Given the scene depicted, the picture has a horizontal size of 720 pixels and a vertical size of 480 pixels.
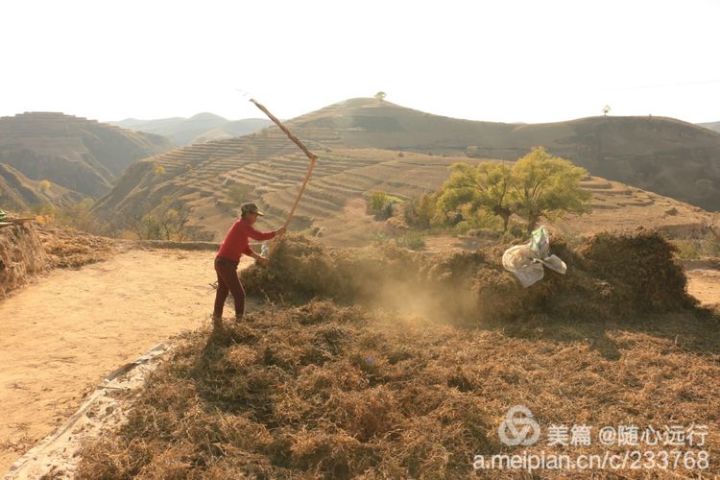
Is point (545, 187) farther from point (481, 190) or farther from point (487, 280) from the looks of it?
point (487, 280)

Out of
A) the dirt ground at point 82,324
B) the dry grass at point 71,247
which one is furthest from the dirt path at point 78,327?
the dry grass at point 71,247

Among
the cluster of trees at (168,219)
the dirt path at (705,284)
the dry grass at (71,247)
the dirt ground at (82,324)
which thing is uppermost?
the dry grass at (71,247)

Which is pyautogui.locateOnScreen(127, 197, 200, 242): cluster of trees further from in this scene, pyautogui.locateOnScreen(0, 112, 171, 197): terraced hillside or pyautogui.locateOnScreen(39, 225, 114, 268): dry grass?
pyautogui.locateOnScreen(0, 112, 171, 197): terraced hillside

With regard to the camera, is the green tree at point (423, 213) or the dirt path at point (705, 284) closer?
the dirt path at point (705, 284)

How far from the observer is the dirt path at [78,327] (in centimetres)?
394

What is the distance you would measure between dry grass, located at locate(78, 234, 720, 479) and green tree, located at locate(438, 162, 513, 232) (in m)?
15.0

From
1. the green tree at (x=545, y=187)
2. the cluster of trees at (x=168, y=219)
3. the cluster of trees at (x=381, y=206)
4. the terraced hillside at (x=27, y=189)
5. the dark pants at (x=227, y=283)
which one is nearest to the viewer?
the dark pants at (x=227, y=283)

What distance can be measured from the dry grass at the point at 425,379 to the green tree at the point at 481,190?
15.0 metres

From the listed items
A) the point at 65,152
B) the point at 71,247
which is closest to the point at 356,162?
the point at 71,247

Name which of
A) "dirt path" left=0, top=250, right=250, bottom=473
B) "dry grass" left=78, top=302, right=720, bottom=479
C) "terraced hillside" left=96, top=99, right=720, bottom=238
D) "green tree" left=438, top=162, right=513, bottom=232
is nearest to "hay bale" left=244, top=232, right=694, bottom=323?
"dry grass" left=78, top=302, right=720, bottom=479

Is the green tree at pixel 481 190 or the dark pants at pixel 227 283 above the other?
the green tree at pixel 481 190

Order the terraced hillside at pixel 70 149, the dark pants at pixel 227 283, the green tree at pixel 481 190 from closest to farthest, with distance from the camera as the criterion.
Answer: the dark pants at pixel 227 283 → the green tree at pixel 481 190 → the terraced hillside at pixel 70 149

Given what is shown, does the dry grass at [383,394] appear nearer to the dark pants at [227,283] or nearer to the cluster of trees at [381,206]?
the dark pants at [227,283]

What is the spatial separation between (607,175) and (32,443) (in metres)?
73.9
